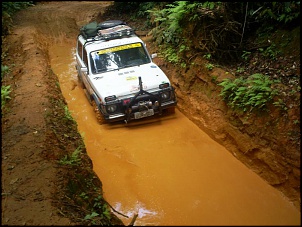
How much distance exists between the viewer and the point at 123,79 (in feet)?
24.2

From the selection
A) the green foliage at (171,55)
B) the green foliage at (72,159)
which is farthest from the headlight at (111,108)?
the green foliage at (171,55)

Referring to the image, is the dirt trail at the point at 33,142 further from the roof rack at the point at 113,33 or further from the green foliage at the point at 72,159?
the roof rack at the point at 113,33

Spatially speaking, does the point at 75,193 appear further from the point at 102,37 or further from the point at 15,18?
the point at 15,18

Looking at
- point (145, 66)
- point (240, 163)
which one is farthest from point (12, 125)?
point (240, 163)

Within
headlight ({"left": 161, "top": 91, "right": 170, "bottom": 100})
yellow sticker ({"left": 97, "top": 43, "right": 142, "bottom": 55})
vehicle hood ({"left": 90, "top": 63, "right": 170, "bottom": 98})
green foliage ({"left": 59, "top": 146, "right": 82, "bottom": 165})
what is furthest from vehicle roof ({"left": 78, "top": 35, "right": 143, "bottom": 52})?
green foliage ({"left": 59, "top": 146, "right": 82, "bottom": 165})

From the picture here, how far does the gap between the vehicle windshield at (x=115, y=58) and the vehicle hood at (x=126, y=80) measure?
0.61 ft

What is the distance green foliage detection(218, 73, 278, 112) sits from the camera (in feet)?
19.1

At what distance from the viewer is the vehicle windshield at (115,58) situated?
25.8 ft

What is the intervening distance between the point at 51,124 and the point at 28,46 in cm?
689

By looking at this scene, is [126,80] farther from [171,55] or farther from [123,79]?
[171,55]

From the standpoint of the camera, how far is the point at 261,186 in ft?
17.9

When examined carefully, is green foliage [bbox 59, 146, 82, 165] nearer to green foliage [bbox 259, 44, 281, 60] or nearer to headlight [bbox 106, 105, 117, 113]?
headlight [bbox 106, 105, 117, 113]

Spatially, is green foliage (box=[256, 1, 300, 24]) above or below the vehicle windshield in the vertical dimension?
above

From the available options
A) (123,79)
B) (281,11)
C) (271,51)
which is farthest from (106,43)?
(281,11)
